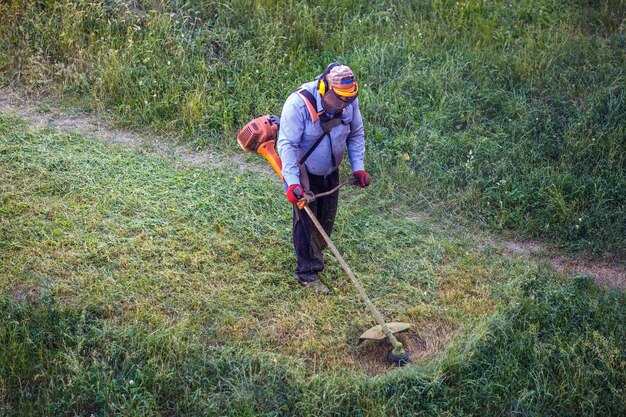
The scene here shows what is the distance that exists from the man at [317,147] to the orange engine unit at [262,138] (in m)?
0.29

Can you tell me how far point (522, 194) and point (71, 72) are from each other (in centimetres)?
510

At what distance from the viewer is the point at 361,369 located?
5926 mm

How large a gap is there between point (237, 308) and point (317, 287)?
73 cm

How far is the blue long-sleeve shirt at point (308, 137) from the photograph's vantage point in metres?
6.10

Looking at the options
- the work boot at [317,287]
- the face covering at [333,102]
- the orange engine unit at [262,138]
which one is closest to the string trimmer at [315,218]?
the orange engine unit at [262,138]

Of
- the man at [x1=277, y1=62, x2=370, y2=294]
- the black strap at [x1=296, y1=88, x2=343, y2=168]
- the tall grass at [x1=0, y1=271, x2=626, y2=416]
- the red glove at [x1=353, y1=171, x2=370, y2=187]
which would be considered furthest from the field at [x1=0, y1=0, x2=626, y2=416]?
the black strap at [x1=296, y1=88, x2=343, y2=168]

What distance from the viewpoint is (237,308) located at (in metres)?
6.43

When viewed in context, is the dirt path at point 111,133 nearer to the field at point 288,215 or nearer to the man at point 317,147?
the field at point 288,215

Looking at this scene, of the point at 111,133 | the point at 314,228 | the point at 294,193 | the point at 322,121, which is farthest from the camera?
the point at 111,133

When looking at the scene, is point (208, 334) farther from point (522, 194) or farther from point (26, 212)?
point (522, 194)

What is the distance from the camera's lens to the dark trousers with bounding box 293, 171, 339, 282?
21.4 feet

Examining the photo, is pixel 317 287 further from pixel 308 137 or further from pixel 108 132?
pixel 108 132

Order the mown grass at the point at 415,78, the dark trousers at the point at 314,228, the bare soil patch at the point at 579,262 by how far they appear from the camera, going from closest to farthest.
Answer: the dark trousers at the point at 314,228, the bare soil patch at the point at 579,262, the mown grass at the point at 415,78

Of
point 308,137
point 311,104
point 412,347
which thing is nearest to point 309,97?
point 311,104
